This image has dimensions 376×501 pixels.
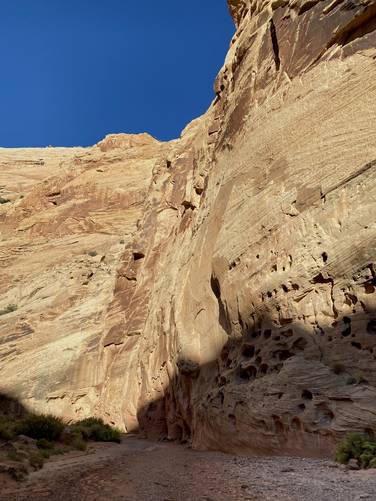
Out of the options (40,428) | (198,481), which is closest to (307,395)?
(198,481)

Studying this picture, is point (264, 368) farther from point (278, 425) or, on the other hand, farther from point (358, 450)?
point (358, 450)

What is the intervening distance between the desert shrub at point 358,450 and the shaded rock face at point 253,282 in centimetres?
34

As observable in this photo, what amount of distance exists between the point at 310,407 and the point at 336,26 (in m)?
8.87

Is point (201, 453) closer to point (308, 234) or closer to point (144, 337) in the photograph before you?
point (308, 234)

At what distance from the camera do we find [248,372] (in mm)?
10891

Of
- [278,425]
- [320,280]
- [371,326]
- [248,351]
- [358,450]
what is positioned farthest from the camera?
[248,351]

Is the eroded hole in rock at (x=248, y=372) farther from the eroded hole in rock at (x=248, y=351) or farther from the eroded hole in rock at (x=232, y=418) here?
the eroded hole in rock at (x=232, y=418)

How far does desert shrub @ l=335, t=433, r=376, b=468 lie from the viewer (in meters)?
6.78

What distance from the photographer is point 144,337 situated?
1880cm

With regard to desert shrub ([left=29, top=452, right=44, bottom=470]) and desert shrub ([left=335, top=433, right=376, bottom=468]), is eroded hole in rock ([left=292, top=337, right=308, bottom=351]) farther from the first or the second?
desert shrub ([left=29, top=452, right=44, bottom=470])

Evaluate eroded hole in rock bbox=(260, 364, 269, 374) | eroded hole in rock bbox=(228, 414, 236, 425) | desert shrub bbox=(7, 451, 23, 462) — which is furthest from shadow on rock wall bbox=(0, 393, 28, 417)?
eroded hole in rock bbox=(260, 364, 269, 374)

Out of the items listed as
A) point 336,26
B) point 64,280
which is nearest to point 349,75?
point 336,26

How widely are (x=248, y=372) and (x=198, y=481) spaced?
12.3 feet

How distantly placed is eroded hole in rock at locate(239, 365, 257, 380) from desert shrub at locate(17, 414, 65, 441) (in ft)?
17.7
